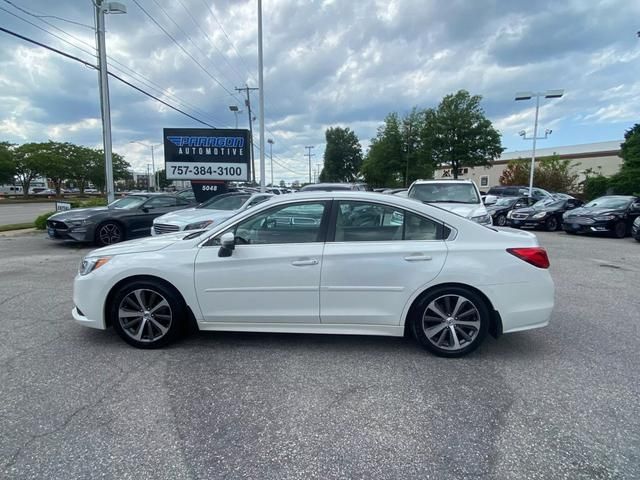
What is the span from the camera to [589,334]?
159 inches

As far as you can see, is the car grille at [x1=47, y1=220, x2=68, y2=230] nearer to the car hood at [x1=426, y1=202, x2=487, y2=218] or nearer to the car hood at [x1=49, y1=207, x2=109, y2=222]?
the car hood at [x1=49, y1=207, x2=109, y2=222]


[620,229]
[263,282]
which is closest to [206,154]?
[263,282]

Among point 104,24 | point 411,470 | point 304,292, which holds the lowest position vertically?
point 411,470

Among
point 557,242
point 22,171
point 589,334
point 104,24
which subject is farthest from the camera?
point 22,171

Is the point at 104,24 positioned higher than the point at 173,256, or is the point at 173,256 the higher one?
the point at 104,24

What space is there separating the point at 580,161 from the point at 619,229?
36940 millimetres

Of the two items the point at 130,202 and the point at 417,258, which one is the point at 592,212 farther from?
the point at 130,202

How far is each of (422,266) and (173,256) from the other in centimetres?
235

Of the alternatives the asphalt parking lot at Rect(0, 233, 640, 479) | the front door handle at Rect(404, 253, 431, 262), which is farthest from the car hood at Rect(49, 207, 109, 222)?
the front door handle at Rect(404, 253, 431, 262)

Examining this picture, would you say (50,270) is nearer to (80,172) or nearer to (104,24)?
(104,24)

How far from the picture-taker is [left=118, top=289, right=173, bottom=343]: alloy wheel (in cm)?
356

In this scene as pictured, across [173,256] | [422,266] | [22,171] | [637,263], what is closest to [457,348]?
[422,266]

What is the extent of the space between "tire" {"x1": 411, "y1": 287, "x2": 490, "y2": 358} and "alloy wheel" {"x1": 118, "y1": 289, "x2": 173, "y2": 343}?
8.00 ft

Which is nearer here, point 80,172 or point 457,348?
point 457,348
